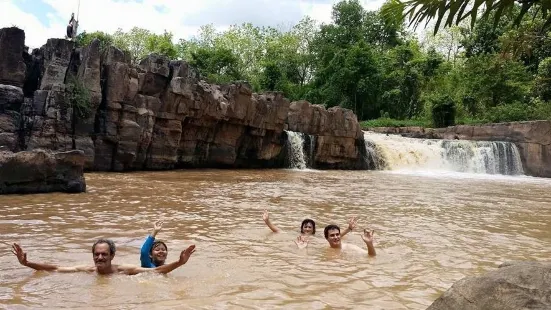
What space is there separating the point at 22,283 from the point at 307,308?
9.09ft

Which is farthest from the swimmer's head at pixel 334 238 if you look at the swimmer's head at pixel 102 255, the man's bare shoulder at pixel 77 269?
the man's bare shoulder at pixel 77 269

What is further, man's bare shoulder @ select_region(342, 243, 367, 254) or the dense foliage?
the dense foliage

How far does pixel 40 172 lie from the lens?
11.6 meters

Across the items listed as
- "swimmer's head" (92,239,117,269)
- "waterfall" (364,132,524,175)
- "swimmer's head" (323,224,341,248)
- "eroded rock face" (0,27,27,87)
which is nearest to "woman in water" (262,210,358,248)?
"swimmer's head" (323,224,341,248)

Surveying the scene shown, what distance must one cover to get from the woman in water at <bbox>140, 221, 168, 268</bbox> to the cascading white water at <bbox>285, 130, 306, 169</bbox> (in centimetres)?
2206

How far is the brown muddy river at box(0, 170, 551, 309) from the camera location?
4.48 metres

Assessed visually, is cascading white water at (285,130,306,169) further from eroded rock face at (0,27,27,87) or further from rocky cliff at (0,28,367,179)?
eroded rock face at (0,27,27,87)

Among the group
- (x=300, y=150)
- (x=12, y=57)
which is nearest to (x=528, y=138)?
(x=300, y=150)

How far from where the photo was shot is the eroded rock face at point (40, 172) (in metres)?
11.1

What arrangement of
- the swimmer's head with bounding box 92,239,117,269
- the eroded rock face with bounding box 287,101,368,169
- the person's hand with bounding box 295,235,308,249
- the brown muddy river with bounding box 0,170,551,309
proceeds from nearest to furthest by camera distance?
the brown muddy river with bounding box 0,170,551,309
the swimmer's head with bounding box 92,239,117,269
the person's hand with bounding box 295,235,308,249
the eroded rock face with bounding box 287,101,368,169

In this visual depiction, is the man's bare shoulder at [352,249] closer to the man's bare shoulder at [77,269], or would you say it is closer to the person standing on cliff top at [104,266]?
the person standing on cliff top at [104,266]

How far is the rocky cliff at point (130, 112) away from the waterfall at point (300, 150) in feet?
1.26

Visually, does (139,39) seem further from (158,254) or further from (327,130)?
(158,254)

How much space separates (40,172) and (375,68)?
117ft
